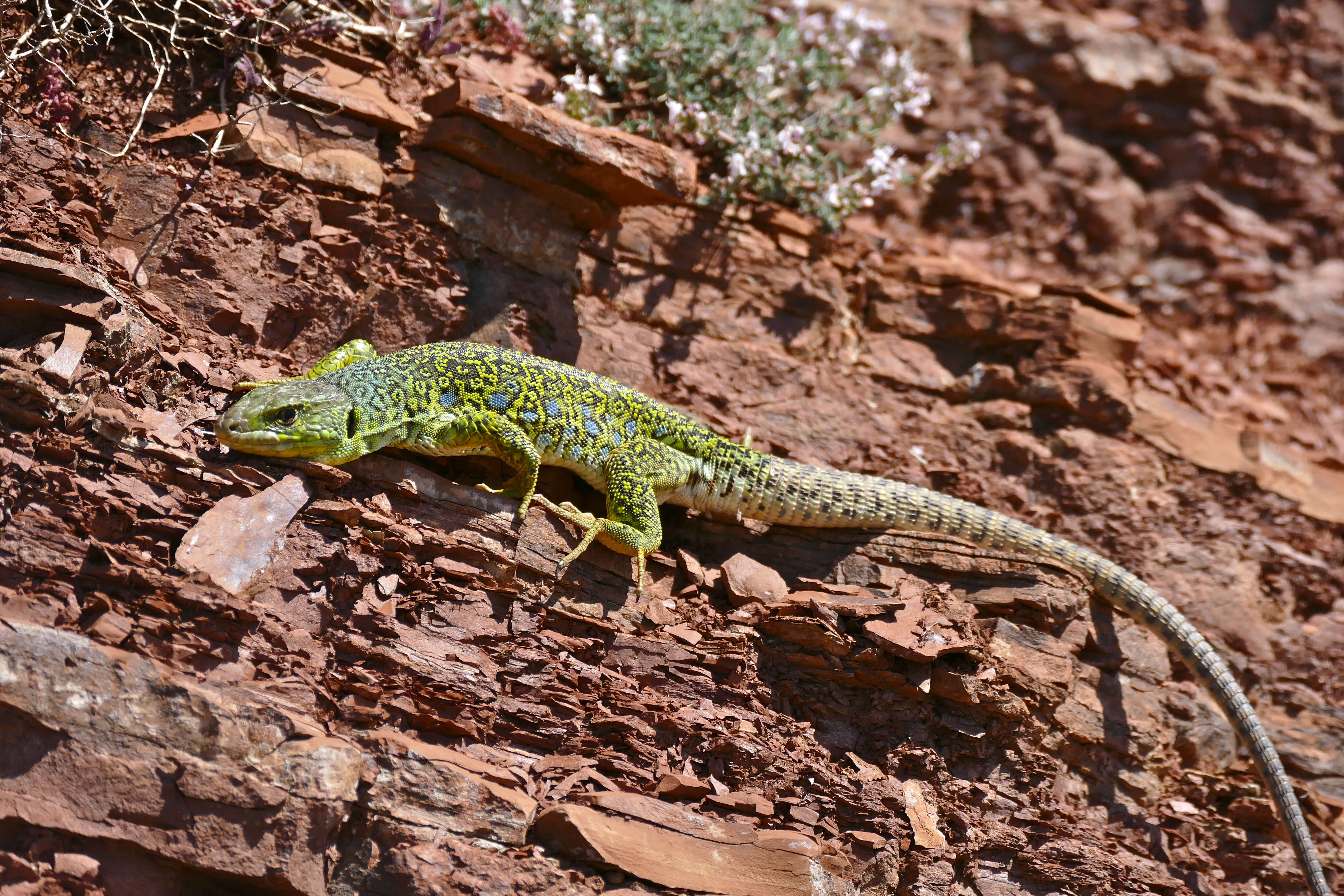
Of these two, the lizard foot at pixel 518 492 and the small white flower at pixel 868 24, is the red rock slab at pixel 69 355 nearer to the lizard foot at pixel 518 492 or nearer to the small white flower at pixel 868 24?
the lizard foot at pixel 518 492

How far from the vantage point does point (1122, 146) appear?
1245 centimetres

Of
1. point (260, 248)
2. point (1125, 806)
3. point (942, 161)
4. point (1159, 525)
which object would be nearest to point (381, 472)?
point (260, 248)

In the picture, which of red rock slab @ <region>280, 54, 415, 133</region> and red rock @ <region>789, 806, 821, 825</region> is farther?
red rock slab @ <region>280, 54, 415, 133</region>

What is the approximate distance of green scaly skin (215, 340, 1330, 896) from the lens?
5.98 m

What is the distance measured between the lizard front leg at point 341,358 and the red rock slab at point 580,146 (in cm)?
203

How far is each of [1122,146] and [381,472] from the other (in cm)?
1082

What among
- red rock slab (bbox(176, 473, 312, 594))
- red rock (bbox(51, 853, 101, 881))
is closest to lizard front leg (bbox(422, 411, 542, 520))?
red rock slab (bbox(176, 473, 312, 594))

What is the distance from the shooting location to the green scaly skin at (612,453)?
19.6 feet

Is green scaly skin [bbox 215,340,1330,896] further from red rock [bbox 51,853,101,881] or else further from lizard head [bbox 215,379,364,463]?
red rock [bbox 51,853,101,881]

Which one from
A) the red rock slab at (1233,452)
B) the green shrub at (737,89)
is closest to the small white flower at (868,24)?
the green shrub at (737,89)

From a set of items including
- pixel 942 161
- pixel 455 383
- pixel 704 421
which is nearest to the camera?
pixel 455 383

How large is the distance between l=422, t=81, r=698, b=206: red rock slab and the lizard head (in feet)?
8.84

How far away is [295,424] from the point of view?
575cm

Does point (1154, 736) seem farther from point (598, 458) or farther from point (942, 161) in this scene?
point (942, 161)
